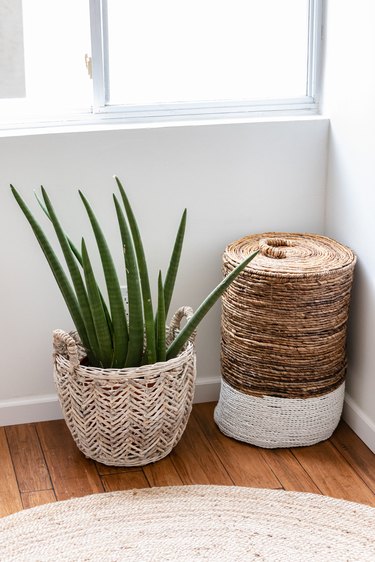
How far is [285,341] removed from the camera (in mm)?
2350

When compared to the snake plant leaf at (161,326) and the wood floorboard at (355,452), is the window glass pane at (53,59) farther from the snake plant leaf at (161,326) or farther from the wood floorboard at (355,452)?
the wood floorboard at (355,452)

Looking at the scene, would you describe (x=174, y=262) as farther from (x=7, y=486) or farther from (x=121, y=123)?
(x=7, y=486)

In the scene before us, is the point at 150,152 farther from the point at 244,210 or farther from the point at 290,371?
the point at 290,371

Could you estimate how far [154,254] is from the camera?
255 centimetres

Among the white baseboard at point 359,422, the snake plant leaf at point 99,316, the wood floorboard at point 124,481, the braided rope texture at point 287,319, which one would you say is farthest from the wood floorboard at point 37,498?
the white baseboard at point 359,422

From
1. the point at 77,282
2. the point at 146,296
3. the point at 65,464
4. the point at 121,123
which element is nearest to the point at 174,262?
the point at 146,296

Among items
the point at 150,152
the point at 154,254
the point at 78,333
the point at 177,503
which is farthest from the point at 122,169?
the point at 177,503

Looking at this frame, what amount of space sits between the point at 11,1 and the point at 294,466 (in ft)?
4.73

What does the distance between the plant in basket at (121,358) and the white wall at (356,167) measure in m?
0.44

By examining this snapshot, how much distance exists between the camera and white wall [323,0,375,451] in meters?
2.34

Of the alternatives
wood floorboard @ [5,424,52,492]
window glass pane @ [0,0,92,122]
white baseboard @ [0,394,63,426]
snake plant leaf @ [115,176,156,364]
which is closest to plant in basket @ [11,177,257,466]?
snake plant leaf @ [115,176,156,364]

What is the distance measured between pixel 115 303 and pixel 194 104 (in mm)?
703

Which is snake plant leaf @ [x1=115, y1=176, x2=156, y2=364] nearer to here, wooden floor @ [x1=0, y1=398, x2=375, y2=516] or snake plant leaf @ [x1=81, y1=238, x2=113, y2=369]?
snake plant leaf @ [x1=81, y1=238, x2=113, y2=369]

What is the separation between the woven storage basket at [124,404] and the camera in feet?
7.23
